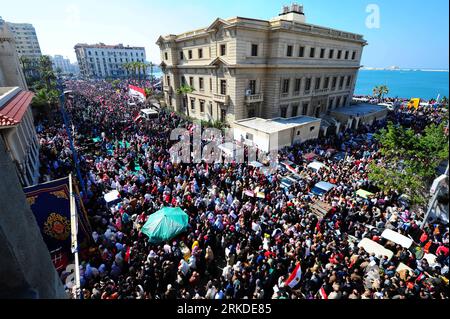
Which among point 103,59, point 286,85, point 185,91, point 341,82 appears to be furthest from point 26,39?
point 341,82

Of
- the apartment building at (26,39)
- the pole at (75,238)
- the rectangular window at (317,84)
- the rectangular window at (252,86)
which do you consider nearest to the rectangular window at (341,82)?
the rectangular window at (317,84)

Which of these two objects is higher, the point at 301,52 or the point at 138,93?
the point at 301,52

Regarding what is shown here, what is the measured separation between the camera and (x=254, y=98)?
27297 mm

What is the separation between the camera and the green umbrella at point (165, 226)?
951 cm

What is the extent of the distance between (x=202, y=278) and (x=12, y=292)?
23.4ft

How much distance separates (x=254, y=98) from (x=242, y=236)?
20.5m

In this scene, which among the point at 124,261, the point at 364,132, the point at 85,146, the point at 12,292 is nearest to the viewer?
the point at 12,292

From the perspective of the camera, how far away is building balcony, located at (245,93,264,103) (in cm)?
2670

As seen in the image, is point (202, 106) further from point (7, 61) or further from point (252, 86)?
point (7, 61)

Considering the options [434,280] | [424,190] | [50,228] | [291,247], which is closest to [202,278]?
[291,247]

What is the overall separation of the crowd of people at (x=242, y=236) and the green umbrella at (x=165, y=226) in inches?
18.1

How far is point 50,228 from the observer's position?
28.8ft

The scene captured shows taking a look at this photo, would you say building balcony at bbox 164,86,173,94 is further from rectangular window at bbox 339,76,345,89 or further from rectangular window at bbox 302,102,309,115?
rectangular window at bbox 339,76,345,89
